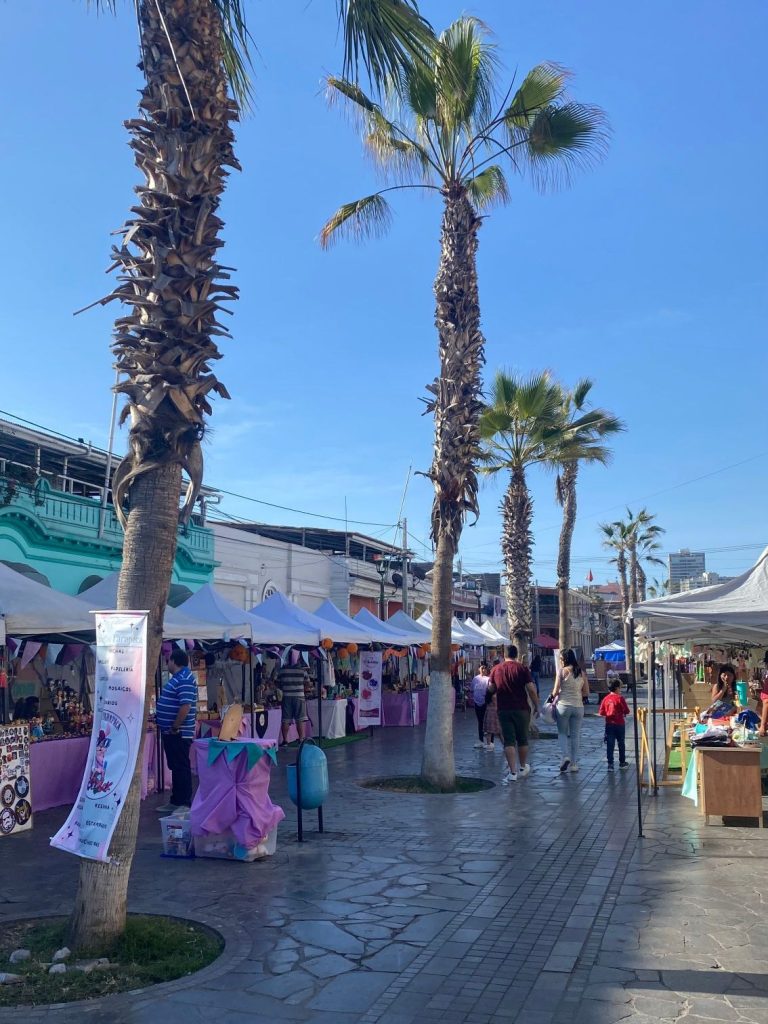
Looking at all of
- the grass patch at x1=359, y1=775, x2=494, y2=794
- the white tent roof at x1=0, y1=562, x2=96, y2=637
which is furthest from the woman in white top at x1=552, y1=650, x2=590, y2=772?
the white tent roof at x1=0, y1=562, x2=96, y2=637

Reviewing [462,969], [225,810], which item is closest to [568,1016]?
[462,969]

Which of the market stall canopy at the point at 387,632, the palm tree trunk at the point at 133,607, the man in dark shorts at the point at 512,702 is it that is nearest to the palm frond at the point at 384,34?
the palm tree trunk at the point at 133,607

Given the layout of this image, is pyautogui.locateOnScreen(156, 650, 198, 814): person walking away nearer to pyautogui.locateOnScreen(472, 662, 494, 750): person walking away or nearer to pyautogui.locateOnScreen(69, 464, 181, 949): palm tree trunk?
pyautogui.locateOnScreen(69, 464, 181, 949): palm tree trunk

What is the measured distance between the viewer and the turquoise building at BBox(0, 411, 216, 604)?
19.1 metres

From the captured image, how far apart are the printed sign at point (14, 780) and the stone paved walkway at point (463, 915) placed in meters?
0.48

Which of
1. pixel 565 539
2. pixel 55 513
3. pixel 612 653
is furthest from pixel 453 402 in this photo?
pixel 612 653

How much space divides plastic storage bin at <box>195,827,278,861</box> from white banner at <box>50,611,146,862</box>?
2.73 m

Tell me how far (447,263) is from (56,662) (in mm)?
8662

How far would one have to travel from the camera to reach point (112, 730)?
18.8 feet

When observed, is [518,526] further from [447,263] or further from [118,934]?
[118,934]

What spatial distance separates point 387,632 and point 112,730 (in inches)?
646

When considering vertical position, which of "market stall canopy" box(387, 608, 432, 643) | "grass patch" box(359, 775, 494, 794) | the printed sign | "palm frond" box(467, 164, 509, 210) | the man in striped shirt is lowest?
"grass patch" box(359, 775, 494, 794)

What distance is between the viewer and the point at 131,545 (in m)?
5.89

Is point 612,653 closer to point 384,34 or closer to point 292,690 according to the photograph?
point 292,690
